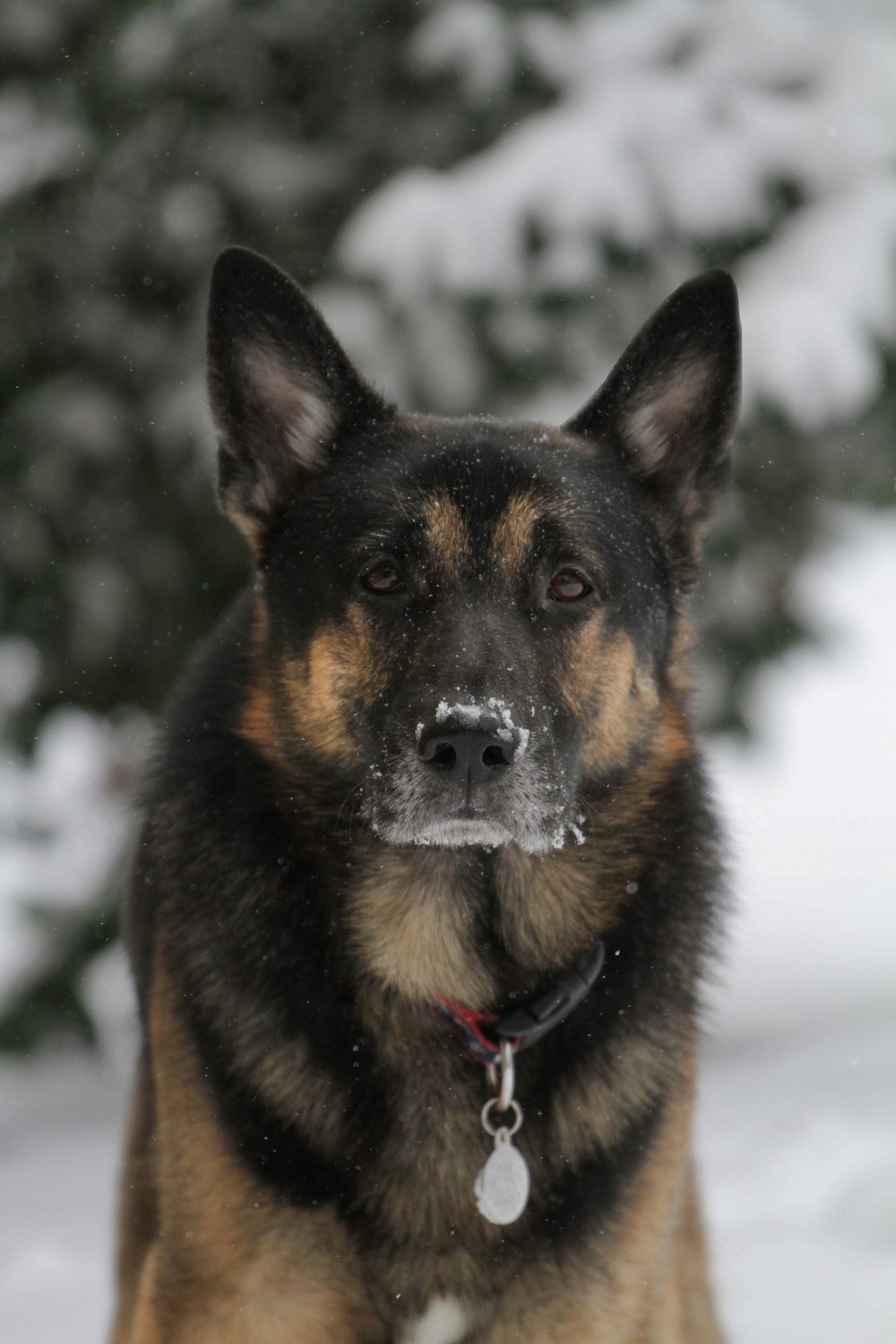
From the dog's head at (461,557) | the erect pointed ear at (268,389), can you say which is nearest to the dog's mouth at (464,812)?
the dog's head at (461,557)

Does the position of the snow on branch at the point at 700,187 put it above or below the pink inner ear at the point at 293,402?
above

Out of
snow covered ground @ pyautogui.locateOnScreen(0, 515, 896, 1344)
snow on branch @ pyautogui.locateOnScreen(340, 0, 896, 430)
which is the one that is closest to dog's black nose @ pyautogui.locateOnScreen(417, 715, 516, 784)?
snow covered ground @ pyautogui.locateOnScreen(0, 515, 896, 1344)

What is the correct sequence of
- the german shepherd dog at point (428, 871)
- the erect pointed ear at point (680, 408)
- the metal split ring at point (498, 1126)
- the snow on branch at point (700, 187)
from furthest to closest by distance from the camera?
the snow on branch at point (700, 187), the erect pointed ear at point (680, 408), the metal split ring at point (498, 1126), the german shepherd dog at point (428, 871)

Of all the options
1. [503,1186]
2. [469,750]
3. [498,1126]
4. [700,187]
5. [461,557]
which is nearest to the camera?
[469,750]

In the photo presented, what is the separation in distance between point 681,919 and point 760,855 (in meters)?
6.41

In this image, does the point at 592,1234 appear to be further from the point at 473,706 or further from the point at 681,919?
the point at 473,706

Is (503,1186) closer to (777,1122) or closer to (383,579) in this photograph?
(383,579)

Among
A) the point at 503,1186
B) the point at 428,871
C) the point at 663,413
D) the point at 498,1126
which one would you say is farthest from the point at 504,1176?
the point at 663,413

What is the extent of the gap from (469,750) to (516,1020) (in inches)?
24.3

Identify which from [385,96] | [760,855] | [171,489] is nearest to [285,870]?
[171,489]

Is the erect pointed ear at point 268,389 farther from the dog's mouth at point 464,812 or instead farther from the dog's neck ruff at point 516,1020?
the dog's neck ruff at point 516,1020

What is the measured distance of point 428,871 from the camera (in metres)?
3.10

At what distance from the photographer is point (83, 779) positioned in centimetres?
615

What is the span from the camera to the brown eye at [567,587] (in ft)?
10.2
